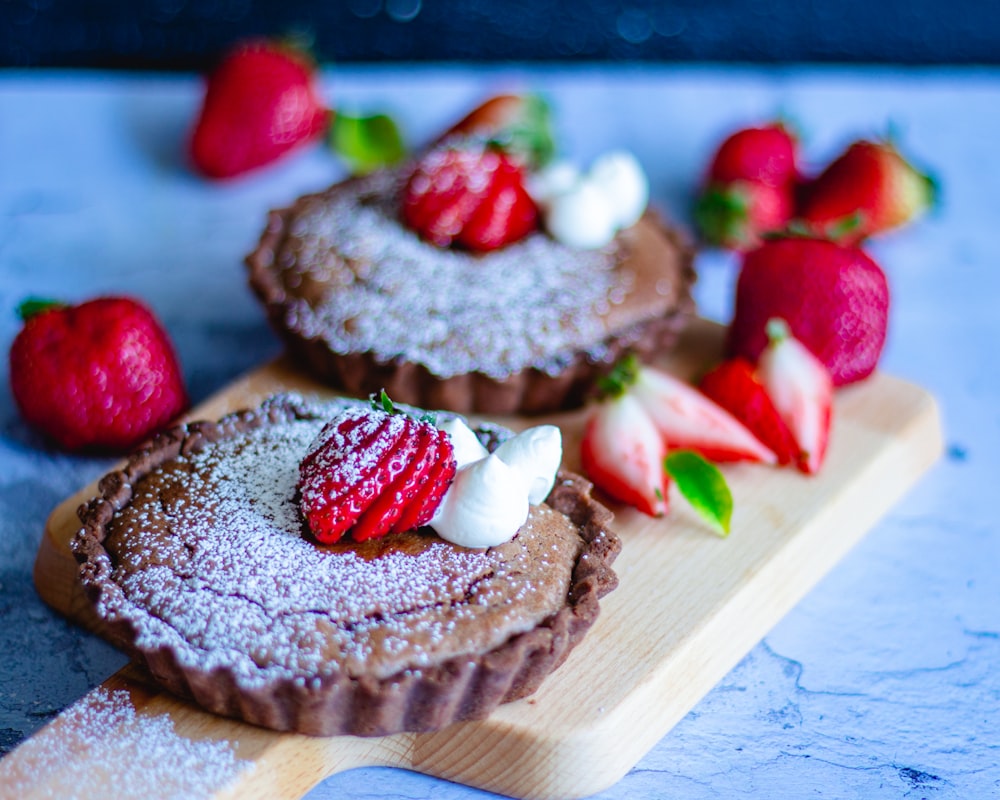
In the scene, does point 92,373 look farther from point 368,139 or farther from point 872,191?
point 872,191

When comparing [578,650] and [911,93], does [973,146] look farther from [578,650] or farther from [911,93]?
[578,650]

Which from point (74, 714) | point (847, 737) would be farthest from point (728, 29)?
point (74, 714)

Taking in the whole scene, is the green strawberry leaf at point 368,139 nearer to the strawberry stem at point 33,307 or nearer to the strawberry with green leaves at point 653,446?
the strawberry stem at point 33,307

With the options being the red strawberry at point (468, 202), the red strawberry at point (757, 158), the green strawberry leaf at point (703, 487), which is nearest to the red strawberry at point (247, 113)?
the red strawberry at point (468, 202)

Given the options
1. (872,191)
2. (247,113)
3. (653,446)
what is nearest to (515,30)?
(247,113)

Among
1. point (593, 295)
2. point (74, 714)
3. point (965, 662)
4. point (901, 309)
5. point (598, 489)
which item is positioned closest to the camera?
point (74, 714)

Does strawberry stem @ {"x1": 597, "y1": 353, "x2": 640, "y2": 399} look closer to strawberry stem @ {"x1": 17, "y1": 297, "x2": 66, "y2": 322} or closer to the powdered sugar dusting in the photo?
the powdered sugar dusting
